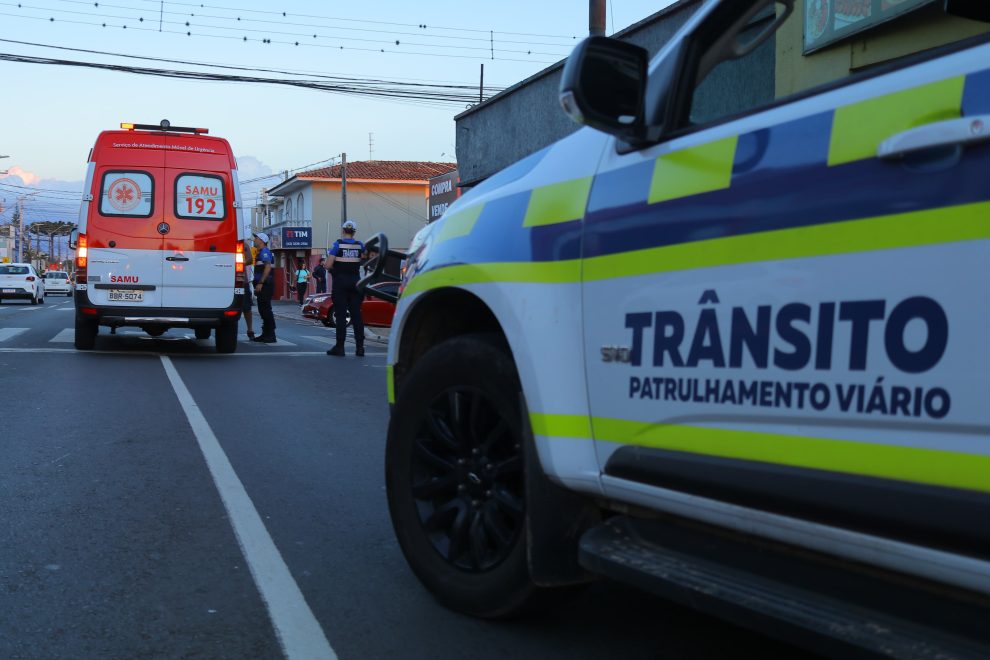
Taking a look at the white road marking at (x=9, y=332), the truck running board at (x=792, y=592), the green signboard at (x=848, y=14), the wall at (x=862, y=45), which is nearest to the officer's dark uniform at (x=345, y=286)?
the white road marking at (x=9, y=332)

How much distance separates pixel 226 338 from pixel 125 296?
4.92 feet

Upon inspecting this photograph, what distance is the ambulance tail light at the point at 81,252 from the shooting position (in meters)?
12.3

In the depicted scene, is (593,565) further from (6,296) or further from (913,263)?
(6,296)

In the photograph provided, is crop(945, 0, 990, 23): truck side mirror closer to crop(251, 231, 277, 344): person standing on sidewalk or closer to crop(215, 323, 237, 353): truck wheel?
crop(215, 323, 237, 353): truck wheel

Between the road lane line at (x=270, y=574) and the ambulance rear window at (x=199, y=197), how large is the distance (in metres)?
7.22

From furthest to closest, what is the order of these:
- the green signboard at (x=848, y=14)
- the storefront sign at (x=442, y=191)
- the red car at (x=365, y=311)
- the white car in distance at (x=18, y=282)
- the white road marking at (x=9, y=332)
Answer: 1. the white car in distance at (x=18, y=282)
2. the storefront sign at (x=442, y=191)
3. the red car at (x=365, y=311)
4. the white road marking at (x=9, y=332)
5. the green signboard at (x=848, y=14)

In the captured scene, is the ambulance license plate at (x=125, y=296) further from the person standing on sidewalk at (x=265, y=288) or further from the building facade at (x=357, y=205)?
the building facade at (x=357, y=205)

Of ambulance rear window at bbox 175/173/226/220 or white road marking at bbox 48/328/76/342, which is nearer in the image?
ambulance rear window at bbox 175/173/226/220

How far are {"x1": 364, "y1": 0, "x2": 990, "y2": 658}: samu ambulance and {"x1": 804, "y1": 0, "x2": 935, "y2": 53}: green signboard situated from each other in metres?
5.97

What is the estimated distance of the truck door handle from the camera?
1692mm

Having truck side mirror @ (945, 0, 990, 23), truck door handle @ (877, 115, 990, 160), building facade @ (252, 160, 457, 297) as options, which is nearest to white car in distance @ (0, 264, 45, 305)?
building facade @ (252, 160, 457, 297)

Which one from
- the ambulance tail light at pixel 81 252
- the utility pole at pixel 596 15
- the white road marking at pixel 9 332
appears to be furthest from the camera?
the white road marking at pixel 9 332

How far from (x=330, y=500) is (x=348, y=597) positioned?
1.51 m

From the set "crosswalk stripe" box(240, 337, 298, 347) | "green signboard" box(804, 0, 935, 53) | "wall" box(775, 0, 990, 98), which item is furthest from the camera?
"crosswalk stripe" box(240, 337, 298, 347)
